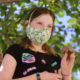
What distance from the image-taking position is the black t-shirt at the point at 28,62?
9.43 ft

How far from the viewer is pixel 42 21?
9.83ft

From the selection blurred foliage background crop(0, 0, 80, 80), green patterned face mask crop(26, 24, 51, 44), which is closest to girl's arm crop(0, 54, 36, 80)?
green patterned face mask crop(26, 24, 51, 44)

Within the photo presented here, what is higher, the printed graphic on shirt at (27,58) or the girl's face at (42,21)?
the girl's face at (42,21)

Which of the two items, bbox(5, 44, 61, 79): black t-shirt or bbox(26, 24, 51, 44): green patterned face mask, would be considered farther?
bbox(26, 24, 51, 44): green patterned face mask

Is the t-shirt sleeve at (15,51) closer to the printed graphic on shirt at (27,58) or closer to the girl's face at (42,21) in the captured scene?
the printed graphic on shirt at (27,58)

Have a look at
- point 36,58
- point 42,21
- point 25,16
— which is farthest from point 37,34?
point 25,16

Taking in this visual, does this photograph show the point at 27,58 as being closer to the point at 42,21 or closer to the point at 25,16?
the point at 42,21

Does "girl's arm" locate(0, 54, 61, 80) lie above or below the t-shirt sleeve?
below

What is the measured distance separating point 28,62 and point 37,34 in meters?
0.35

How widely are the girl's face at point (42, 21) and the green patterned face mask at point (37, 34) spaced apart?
0.03 meters

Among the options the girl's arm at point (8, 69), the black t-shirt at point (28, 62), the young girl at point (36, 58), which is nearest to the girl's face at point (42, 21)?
the young girl at point (36, 58)

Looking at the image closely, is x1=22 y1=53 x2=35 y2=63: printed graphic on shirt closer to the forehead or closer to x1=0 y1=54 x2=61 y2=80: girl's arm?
x1=0 y1=54 x2=61 y2=80: girl's arm

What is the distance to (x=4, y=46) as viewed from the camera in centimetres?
704

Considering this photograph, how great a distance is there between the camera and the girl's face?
9.85 ft
